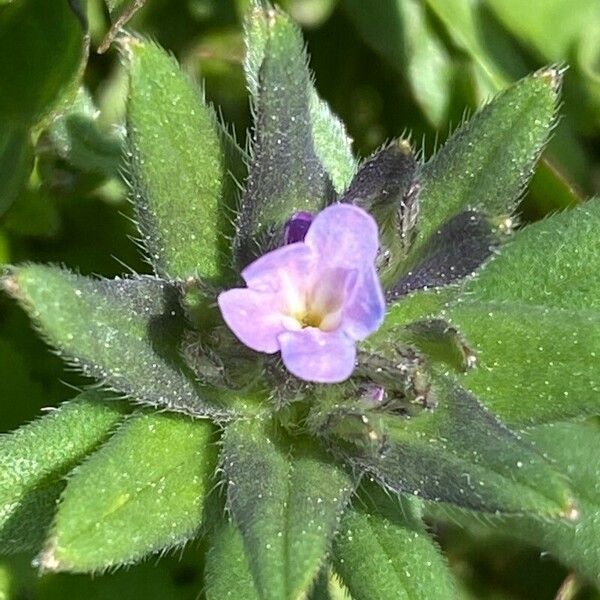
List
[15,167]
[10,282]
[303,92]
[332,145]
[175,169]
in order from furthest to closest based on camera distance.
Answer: [15,167]
[332,145]
[175,169]
[303,92]
[10,282]

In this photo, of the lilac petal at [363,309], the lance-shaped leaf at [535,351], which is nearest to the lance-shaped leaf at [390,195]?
the lance-shaped leaf at [535,351]

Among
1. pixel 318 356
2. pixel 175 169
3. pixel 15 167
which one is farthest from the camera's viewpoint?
pixel 15 167

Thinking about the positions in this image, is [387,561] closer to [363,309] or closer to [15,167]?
A: [363,309]

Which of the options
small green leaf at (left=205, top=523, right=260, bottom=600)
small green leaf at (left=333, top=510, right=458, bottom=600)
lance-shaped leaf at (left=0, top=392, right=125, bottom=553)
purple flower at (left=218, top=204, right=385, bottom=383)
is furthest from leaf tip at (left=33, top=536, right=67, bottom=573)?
small green leaf at (left=333, top=510, right=458, bottom=600)

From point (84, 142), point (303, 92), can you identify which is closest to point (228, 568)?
point (303, 92)

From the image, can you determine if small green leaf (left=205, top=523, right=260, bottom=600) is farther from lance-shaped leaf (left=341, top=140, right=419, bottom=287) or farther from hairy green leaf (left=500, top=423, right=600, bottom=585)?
hairy green leaf (left=500, top=423, right=600, bottom=585)

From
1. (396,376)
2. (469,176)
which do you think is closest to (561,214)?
(469,176)
